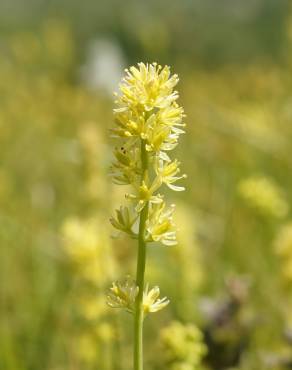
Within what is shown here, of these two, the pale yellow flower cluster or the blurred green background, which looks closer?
the pale yellow flower cluster

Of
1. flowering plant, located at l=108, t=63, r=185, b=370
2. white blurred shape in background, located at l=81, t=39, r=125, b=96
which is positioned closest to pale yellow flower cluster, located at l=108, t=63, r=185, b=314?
flowering plant, located at l=108, t=63, r=185, b=370

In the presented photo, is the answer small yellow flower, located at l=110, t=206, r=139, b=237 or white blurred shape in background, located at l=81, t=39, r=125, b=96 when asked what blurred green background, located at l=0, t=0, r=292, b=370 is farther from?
white blurred shape in background, located at l=81, t=39, r=125, b=96

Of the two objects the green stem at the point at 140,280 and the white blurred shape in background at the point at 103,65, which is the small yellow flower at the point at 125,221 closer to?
the green stem at the point at 140,280

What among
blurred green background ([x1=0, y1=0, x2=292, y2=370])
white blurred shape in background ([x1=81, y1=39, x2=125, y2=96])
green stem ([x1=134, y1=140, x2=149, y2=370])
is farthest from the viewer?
white blurred shape in background ([x1=81, y1=39, x2=125, y2=96])

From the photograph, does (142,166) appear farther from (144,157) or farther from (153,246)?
(153,246)

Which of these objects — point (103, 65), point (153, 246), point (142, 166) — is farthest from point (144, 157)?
point (103, 65)

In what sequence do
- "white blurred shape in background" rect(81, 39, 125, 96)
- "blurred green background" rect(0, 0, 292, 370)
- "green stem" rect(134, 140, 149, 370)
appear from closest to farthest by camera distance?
"green stem" rect(134, 140, 149, 370) → "blurred green background" rect(0, 0, 292, 370) → "white blurred shape in background" rect(81, 39, 125, 96)

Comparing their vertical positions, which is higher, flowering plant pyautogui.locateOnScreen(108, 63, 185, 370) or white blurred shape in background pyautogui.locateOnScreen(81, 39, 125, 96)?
white blurred shape in background pyautogui.locateOnScreen(81, 39, 125, 96)
